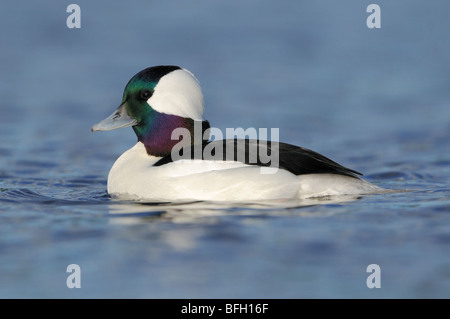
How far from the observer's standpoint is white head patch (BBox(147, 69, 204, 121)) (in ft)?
31.1

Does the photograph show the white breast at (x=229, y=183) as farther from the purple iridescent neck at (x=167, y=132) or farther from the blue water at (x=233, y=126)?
the purple iridescent neck at (x=167, y=132)

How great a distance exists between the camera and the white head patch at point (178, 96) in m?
9.48

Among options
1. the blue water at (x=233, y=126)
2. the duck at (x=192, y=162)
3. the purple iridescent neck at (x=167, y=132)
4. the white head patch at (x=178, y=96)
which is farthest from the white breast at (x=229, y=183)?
the white head patch at (x=178, y=96)

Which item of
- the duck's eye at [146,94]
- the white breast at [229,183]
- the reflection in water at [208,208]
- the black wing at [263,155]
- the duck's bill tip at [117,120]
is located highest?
the duck's eye at [146,94]

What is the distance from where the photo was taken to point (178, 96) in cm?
948

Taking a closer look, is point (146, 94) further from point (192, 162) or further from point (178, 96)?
point (192, 162)

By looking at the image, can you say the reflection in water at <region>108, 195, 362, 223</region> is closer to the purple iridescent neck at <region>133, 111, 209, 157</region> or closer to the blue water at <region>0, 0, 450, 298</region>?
the blue water at <region>0, 0, 450, 298</region>

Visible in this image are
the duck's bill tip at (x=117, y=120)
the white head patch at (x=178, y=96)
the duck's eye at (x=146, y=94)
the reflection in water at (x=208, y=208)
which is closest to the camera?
the reflection in water at (x=208, y=208)

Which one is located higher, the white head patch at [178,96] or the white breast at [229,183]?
the white head patch at [178,96]

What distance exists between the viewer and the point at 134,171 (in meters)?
9.38

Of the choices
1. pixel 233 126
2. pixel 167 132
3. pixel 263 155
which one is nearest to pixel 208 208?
pixel 263 155

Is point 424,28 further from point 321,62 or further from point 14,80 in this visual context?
point 14,80

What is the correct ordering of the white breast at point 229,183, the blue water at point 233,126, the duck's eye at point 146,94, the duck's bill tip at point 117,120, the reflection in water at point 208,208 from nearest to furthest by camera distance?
the blue water at point 233,126 → the reflection in water at point 208,208 → the white breast at point 229,183 → the duck's eye at point 146,94 → the duck's bill tip at point 117,120
